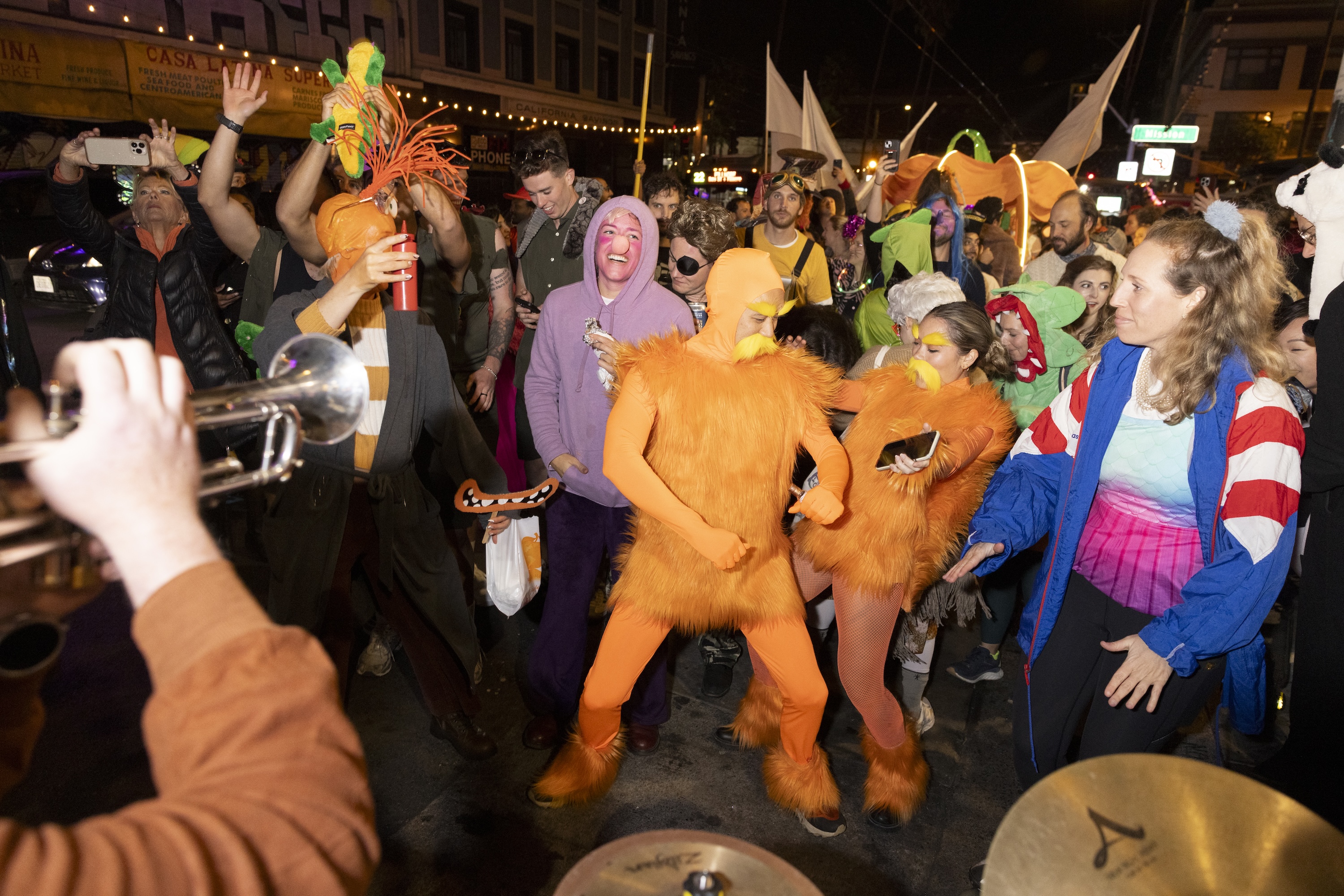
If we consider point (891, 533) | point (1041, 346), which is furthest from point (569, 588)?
point (1041, 346)

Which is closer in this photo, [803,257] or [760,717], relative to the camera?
[760,717]

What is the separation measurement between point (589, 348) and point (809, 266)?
7.90ft

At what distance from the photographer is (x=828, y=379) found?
2.64 metres

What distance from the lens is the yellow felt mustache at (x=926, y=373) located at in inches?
110

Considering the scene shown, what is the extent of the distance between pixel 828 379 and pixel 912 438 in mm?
344

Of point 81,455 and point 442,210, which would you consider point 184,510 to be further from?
point 442,210

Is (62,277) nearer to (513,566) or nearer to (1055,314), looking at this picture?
(513,566)

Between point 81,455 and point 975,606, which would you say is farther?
point 975,606

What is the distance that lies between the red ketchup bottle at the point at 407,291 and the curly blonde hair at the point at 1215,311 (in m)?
2.29

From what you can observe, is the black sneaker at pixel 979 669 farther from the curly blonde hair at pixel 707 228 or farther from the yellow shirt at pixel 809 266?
the curly blonde hair at pixel 707 228

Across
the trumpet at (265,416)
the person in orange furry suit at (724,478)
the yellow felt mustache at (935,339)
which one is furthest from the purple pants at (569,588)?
the trumpet at (265,416)

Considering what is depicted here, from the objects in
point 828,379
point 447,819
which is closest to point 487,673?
point 447,819

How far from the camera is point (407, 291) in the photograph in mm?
2664

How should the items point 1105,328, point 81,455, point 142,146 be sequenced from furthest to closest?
point 142,146, point 1105,328, point 81,455
